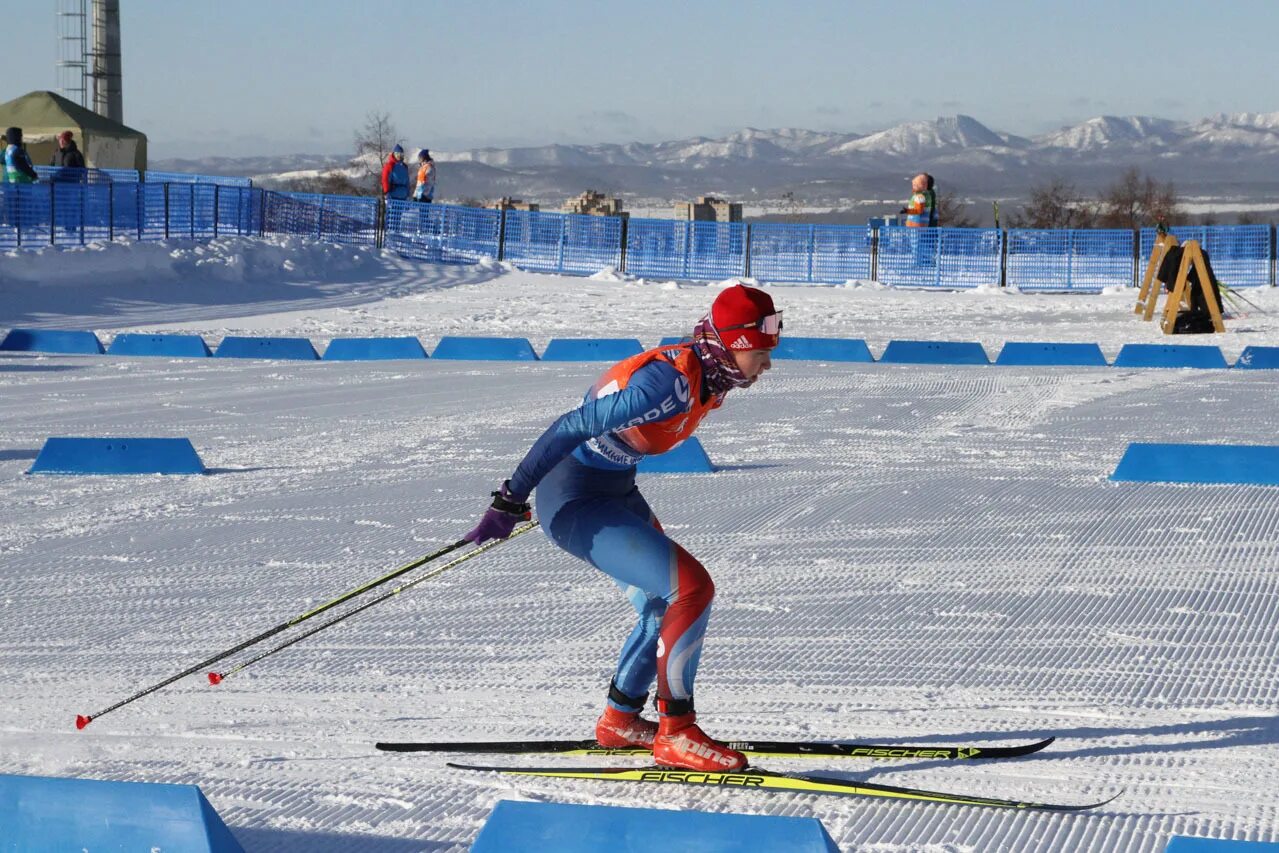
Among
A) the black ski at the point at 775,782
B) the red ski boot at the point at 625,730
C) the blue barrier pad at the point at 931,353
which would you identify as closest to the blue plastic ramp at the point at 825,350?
the blue barrier pad at the point at 931,353

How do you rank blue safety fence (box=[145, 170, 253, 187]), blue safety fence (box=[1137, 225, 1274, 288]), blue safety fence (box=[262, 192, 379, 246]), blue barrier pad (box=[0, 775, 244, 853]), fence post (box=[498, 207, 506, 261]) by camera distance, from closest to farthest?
blue barrier pad (box=[0, 775, 244, 853])
blue safety fence (box=[1137, 225, 1274, 288])
blue safety fence (box=[262, 192, 379, 246])
fence post (box=[498, 207, 506, 261])
blue safety fence (box=[145, 170, 253, 187])

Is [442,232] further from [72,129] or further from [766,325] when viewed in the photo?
[766,325]

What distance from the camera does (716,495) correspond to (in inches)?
346

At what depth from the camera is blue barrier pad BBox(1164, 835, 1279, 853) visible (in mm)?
3363

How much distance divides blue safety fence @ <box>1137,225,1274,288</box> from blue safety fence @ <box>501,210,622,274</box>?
30.3 ft

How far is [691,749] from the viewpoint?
430 cm

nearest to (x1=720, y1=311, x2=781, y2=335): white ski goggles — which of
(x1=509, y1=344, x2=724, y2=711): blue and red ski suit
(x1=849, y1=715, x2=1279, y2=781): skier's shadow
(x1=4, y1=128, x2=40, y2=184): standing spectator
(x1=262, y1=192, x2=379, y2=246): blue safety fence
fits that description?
(x1=509, y1=344, x2=724, y2=711): blue and red ski suit

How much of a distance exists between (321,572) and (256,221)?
830 inches

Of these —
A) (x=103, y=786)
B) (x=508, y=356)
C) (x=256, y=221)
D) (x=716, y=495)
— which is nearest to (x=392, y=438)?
(x=716, y=495)

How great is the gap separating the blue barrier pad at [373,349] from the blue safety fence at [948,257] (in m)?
12.9

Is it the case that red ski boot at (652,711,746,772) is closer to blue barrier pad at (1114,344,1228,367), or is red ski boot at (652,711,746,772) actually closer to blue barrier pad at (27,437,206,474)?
blue barrier pad at (27,437,206,474)

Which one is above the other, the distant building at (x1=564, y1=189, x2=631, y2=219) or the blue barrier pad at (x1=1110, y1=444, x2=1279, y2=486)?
the distant building at (x1=564, y1=189, x2=631, y2=219)

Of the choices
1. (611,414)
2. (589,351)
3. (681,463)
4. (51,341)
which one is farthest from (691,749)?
(51,341)

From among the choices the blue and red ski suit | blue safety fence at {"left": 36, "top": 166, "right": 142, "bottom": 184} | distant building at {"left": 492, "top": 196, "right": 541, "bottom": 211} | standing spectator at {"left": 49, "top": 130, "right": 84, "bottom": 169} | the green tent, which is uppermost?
the green tent
